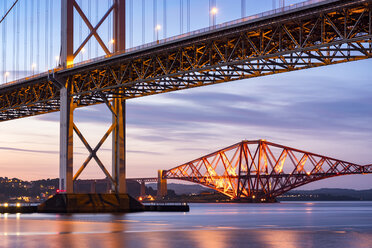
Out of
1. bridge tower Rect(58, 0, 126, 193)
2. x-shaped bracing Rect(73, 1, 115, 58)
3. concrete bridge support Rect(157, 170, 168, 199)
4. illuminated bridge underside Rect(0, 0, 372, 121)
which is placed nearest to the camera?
illuminated bridge underside Rect(0, 0, 372, 121)

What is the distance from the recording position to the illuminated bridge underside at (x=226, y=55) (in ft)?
126

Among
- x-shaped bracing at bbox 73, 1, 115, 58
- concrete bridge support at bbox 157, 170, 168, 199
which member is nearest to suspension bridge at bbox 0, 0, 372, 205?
x-shaped bracing at bbox 73, 1, 115, 58

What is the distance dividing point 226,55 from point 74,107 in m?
19.0

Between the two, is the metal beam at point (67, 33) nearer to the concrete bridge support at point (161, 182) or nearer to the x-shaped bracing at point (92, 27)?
the x-shaped bracing at point (92, 27)

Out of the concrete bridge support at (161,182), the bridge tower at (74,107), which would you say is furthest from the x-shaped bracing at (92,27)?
the concrete bridge support at (161,182)

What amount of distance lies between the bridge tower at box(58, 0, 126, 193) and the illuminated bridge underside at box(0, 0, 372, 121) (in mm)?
1030

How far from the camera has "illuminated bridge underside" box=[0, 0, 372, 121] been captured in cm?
3841

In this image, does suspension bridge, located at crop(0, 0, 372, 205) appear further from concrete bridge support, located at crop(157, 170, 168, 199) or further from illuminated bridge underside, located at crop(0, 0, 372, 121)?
concrete bridge support, located at crop(157, 170, 168, 199)

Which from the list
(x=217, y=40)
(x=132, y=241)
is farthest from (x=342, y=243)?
(x=217, y=40)

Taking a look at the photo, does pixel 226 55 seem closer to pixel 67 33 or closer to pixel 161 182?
pixel 67 33

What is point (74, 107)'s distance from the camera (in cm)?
5903

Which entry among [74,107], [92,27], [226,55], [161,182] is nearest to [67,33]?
[92,27]

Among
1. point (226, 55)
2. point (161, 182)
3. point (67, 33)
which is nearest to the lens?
point (226, 55)

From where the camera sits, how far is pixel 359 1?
36.1 meters
